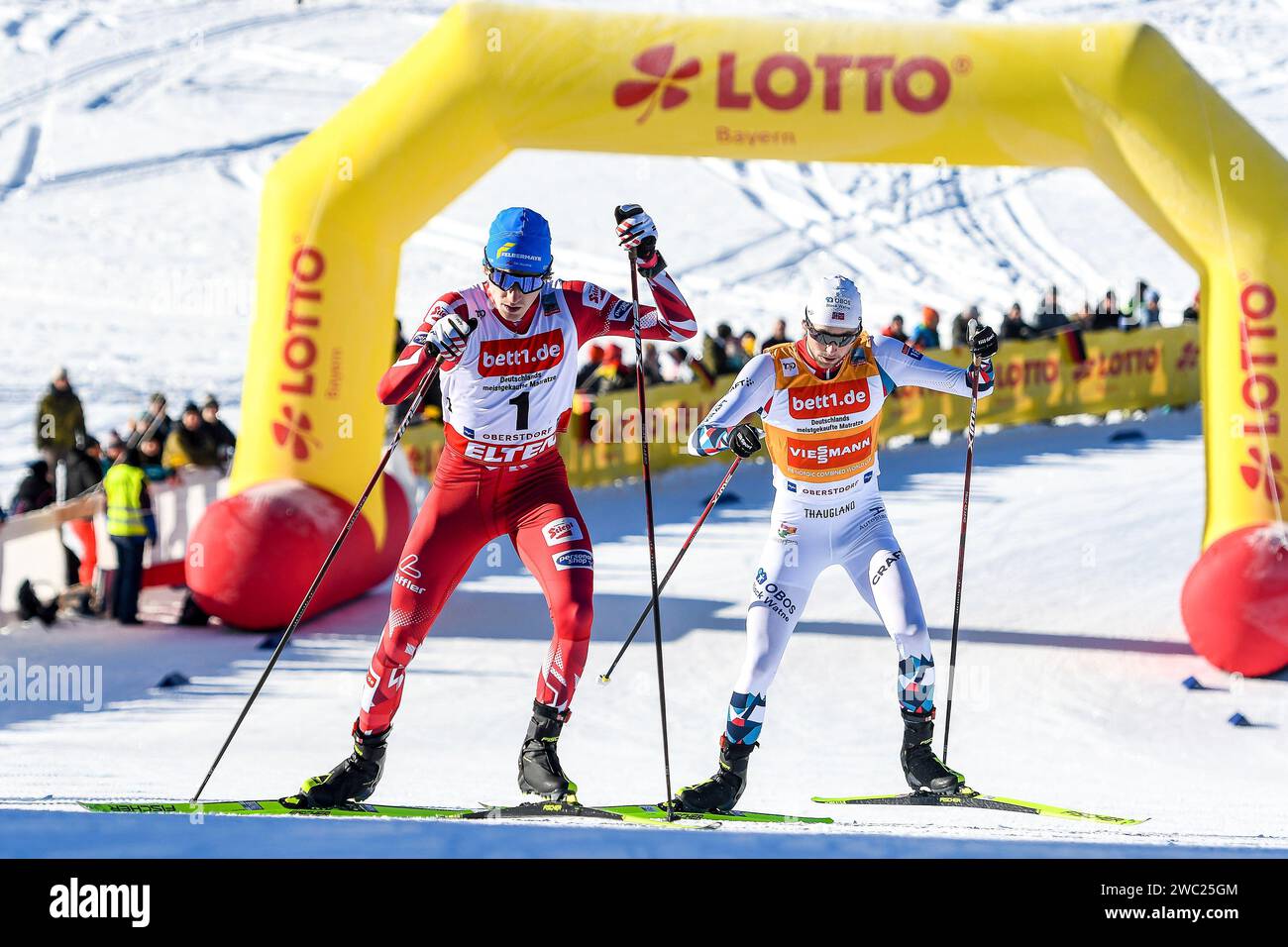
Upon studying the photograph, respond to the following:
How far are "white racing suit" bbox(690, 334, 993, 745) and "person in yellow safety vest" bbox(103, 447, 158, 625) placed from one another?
5.64 m

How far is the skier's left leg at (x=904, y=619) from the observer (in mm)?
6551

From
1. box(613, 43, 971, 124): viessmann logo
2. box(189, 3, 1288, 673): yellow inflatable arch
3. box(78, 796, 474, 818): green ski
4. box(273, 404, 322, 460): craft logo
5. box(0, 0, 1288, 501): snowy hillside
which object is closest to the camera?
box(78, 796, 474, 818): green ski

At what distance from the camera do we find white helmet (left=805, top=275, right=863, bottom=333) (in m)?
6.41

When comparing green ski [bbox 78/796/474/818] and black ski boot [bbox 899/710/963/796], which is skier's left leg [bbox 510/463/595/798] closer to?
green ski [bbox 78/796/474/818]

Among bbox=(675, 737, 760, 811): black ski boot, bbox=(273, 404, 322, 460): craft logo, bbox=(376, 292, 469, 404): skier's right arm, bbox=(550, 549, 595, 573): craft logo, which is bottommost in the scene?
bbox=(675, 737, 760, 811): black ski boot

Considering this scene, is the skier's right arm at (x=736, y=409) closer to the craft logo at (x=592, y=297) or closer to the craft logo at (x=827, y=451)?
the craft logo at (x=827, y=451)

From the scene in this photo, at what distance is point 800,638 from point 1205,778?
3.11 metres

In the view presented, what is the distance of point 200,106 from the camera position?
3659cm


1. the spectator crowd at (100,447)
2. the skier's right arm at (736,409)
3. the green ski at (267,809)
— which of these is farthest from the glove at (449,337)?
the spectator crowd at (100,447)

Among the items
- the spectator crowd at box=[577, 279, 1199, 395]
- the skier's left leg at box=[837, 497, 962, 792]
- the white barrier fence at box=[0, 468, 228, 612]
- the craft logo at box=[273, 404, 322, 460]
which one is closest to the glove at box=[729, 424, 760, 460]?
the skier's left leg at box=[837, 497, 962, 792]

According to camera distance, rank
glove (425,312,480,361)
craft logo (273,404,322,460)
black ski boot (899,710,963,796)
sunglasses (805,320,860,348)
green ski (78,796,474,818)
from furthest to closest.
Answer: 1. craft logo (273,404,322,460)
2. black ski boot (899,710,963,796)
3. sunglasses (805,320,860,348)
4. glove (425,312,480,361)
5. green ski (78,796,474,818)

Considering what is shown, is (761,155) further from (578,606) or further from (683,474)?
(683,474)

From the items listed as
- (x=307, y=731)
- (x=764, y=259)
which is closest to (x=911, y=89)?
(x=307, y=731)

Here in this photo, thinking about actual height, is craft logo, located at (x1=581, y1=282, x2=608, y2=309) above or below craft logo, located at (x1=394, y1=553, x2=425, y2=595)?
above
